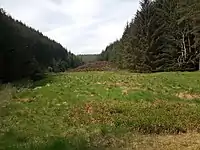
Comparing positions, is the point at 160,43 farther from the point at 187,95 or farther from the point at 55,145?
the point at 55,145

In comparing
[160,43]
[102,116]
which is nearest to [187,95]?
[102,116]

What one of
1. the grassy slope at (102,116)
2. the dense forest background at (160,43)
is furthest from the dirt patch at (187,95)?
the dense forest background at (160,43)

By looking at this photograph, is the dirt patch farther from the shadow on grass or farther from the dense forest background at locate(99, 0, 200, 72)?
the dense forest background at locate(99, 0, 200, 72)

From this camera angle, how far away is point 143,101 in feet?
83.0

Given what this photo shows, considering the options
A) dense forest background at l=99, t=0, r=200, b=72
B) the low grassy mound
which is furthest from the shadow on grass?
the low grassy mound

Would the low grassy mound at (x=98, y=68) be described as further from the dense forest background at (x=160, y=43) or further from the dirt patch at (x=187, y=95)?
the dirt patch at (x=187, y=95)

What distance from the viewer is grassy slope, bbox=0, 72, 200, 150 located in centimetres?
1235

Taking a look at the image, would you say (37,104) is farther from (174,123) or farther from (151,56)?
(151,56)

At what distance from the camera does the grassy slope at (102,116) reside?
40.5 ft

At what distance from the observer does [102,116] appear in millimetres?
19672

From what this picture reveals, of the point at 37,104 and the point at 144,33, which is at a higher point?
the point at 144,33

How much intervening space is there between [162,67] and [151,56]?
2.29m

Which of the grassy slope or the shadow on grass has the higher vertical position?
the shadow on grass

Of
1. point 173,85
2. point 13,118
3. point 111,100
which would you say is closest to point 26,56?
point 173,85
